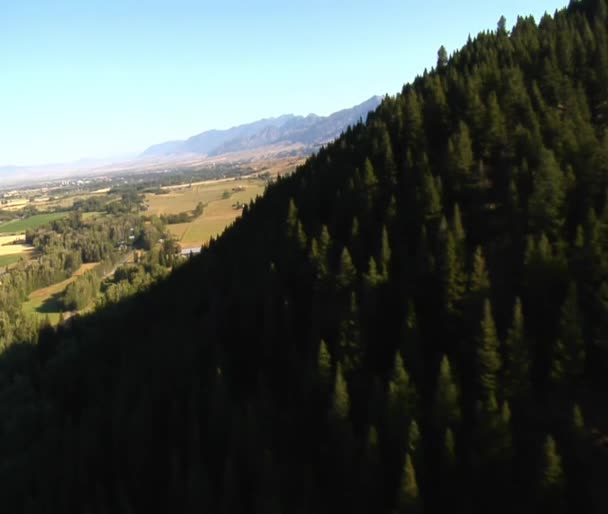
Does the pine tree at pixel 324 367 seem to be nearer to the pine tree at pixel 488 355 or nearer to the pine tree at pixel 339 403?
the pine tree at pixel 339 403

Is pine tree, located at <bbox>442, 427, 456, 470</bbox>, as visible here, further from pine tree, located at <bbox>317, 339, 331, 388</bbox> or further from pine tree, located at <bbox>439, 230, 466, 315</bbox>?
pine tree, located at <bbox>317, 339, 331, 388</bbox>

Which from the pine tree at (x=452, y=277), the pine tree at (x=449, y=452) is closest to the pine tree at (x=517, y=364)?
the pine tree at (x=449, y=452)

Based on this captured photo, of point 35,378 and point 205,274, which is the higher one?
point 205,274

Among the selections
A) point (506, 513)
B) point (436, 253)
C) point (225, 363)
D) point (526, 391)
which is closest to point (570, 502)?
point (506, 513)

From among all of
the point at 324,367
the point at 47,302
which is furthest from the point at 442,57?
the point at 47,302

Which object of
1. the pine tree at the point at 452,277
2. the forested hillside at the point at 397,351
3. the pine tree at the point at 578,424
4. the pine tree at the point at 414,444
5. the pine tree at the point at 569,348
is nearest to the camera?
the pine tree at the point at 578,424

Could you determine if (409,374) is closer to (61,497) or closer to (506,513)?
(506,513)

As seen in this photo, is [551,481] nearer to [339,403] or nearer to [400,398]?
[400,398]
